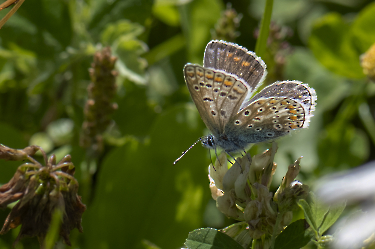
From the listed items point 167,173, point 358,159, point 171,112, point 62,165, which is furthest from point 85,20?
point 358,159

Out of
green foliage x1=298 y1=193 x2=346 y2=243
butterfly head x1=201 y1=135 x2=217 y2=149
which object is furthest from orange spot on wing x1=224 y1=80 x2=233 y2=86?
green foliage x1=298 y1=193 x2=346 y2=243


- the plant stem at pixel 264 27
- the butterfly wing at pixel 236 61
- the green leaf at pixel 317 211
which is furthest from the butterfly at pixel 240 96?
the green leaf at pixel 317 211

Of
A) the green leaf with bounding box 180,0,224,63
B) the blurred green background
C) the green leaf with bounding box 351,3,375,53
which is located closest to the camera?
the blurred green background

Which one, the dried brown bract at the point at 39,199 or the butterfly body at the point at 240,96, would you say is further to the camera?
the butterfly body at the point at 240,96

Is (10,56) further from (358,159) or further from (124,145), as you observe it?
(358,159)

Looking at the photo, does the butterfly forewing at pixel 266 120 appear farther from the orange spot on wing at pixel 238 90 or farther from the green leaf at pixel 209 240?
the green leaf at pixel 209 240

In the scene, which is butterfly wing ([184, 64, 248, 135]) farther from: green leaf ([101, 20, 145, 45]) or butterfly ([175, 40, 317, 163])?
green leaf ([101, 20, 145, 45])
